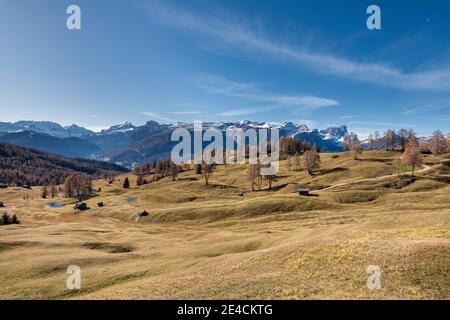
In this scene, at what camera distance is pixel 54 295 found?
124ft

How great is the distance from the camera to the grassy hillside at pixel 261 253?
28.1 m

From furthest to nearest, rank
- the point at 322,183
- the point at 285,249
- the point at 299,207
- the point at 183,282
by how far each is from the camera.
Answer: the point at 322,183, the point at 299,207, the point at 285,249, the point at 183,282

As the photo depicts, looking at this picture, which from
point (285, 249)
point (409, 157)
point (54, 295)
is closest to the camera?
point (54, 295)

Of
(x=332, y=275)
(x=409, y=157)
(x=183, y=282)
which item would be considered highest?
(x=409, y=157)

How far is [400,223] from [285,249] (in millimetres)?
28517

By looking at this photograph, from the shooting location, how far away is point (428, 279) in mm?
26109

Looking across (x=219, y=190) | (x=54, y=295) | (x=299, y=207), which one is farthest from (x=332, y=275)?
(x=219, y=190)

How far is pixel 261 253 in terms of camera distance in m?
44.0

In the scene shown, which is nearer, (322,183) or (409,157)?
(409,157)

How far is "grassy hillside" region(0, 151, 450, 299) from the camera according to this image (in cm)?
2809

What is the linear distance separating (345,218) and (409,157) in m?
76.7

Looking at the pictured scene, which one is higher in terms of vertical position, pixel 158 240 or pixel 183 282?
pixel 183 282
